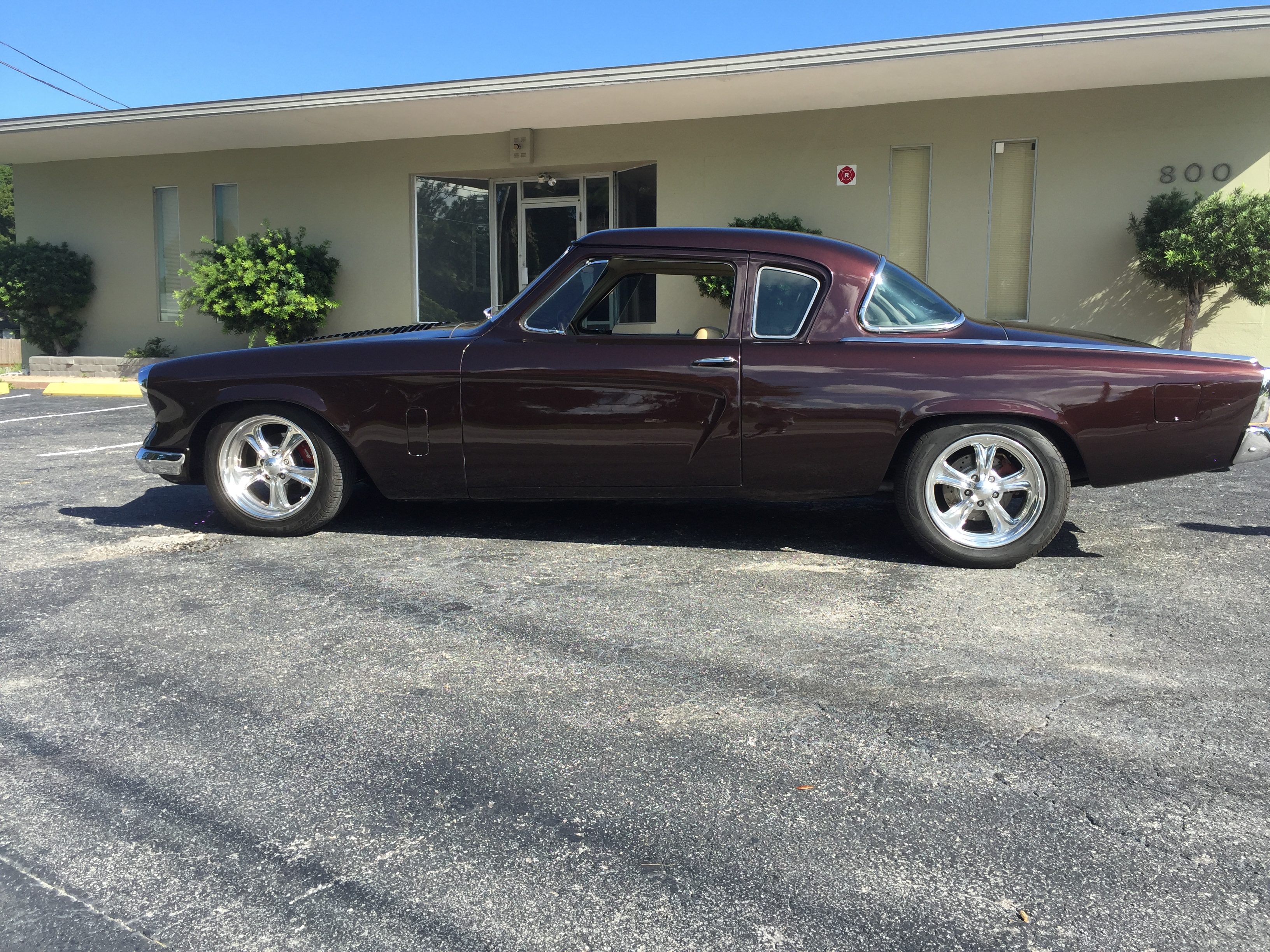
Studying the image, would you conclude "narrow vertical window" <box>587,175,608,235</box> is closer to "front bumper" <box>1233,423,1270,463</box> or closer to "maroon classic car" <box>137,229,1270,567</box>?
"maroon classic car" <box>137,229,1270,567</box>

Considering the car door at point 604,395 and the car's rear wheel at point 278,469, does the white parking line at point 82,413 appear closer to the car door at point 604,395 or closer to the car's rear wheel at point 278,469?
the car's rear wheel at point 278,469

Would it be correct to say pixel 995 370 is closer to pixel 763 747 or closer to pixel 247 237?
pixel 763 747

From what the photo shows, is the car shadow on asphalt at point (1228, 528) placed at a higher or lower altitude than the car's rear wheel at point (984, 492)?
lower

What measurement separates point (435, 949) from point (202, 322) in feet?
51.6

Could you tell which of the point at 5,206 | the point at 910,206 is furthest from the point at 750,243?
the point at 5,206

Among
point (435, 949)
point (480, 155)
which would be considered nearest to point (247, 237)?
point (480, 155)

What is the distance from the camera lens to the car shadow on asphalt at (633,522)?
491 centimetres

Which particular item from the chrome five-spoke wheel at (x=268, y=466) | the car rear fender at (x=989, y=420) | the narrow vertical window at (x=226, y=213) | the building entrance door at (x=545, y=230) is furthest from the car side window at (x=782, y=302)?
the narrow vertical window at (x=226, y=213)

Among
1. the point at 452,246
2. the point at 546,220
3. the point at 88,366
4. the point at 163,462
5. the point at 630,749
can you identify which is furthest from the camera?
the point at 88,366

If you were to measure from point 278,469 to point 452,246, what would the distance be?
35.7 feet

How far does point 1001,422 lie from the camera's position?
4430mm

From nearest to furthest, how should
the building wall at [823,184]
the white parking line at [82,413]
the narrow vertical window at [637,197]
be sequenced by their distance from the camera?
the white parking line at [82,413] < the building wall at [823,184] < the narrow vertical window at [637,197]

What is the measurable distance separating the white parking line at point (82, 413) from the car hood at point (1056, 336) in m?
8.87

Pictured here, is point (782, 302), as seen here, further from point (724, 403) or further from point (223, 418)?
point (223, 418)
